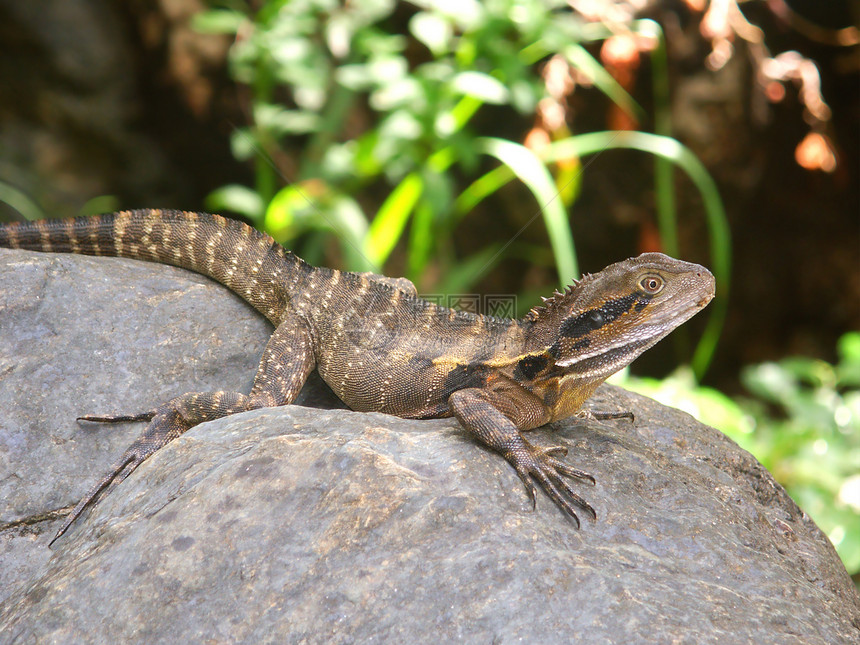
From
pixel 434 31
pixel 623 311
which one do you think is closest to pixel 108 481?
pixel 623 311

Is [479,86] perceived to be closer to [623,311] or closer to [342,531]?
[623,311]

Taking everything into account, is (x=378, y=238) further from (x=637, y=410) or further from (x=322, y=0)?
(x=637, y=410)

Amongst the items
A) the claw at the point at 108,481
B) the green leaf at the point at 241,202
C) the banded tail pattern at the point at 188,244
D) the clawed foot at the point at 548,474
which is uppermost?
the banded tail pattern at the point at 188,244

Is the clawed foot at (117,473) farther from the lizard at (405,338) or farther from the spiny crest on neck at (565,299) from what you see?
the spiny crest on neck at (565,299)

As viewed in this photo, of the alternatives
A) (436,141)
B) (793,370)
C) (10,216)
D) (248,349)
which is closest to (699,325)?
(793,370)

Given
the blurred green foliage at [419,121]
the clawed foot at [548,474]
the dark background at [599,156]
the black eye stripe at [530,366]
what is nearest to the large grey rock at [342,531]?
the clawed foot at [548,474]
